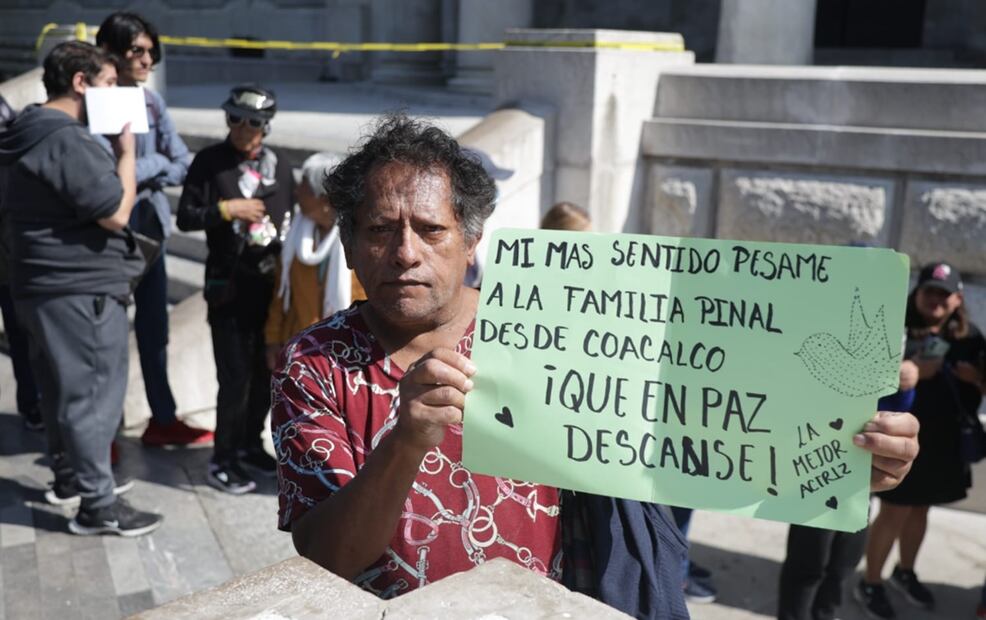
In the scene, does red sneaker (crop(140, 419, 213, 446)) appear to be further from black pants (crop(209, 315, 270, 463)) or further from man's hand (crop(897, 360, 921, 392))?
man's hand (crop(897, 360, 921, 392))

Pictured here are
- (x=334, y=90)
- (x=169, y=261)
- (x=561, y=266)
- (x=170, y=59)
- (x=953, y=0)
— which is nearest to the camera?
(x=561, y=266)

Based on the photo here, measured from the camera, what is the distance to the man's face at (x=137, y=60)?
5.38 metres

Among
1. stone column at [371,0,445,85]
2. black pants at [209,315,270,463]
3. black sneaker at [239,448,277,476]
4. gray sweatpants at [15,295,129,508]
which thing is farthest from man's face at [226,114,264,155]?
stone column at [371,0,445,85]

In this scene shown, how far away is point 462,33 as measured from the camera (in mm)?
12164

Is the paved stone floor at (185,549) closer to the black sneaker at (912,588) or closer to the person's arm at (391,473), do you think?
the black sneaker at (912,588)

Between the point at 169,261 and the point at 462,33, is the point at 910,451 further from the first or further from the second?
the point at 462,33

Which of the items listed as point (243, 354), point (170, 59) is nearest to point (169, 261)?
point (243, 354)

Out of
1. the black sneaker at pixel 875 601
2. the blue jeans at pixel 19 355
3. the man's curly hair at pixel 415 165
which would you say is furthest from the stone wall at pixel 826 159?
the man's curly hair at pixel 415 165

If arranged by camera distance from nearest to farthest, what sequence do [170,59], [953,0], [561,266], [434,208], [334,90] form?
[561,266] → [434,208] → [953,0] → [334,90] → [170,59]

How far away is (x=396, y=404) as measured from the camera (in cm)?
194

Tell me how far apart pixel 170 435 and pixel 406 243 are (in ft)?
14.3

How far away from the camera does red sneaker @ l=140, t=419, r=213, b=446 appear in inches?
230

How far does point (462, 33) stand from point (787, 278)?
36.0ft

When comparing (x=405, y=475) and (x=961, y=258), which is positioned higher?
(x=405, y=475)
